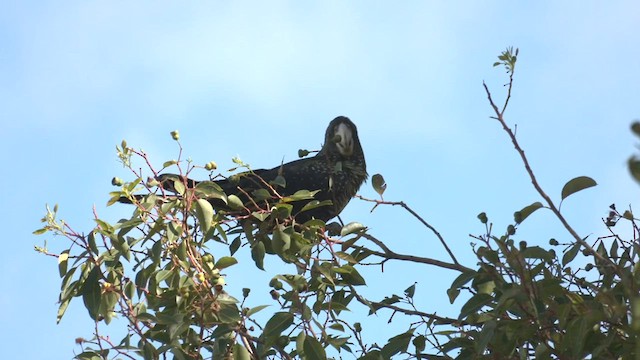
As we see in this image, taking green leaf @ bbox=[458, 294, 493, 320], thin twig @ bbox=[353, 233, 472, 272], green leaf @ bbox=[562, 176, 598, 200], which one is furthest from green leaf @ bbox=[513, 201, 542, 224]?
thin twig @ bbox=[353, 233, 472, 272]

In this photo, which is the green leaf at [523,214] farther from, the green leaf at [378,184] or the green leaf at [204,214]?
the green leaf at [204,214]

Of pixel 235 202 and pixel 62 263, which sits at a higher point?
pixel 235 202

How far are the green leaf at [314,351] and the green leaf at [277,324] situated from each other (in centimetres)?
9

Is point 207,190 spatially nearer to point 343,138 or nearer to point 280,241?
point 280,241

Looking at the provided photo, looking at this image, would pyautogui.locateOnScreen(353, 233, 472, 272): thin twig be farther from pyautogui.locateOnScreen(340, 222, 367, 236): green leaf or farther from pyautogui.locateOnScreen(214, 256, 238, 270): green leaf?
pyautogui.locateOnScreen(214, 256, 238, 270): green leaf

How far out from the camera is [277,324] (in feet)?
9.38

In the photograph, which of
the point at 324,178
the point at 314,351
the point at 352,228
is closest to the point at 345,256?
the point at 352,228

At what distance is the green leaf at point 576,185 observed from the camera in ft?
8.75

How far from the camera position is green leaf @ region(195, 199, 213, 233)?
2.91 metres

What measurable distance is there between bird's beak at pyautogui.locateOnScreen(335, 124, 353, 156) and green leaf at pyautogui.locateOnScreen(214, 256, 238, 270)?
2261 mm

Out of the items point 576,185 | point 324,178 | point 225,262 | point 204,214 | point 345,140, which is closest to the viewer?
point 576,185

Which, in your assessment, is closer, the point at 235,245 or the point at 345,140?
the point at 235,245

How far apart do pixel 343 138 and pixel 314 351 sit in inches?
101

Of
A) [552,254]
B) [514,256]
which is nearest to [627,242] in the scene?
[552,254]
